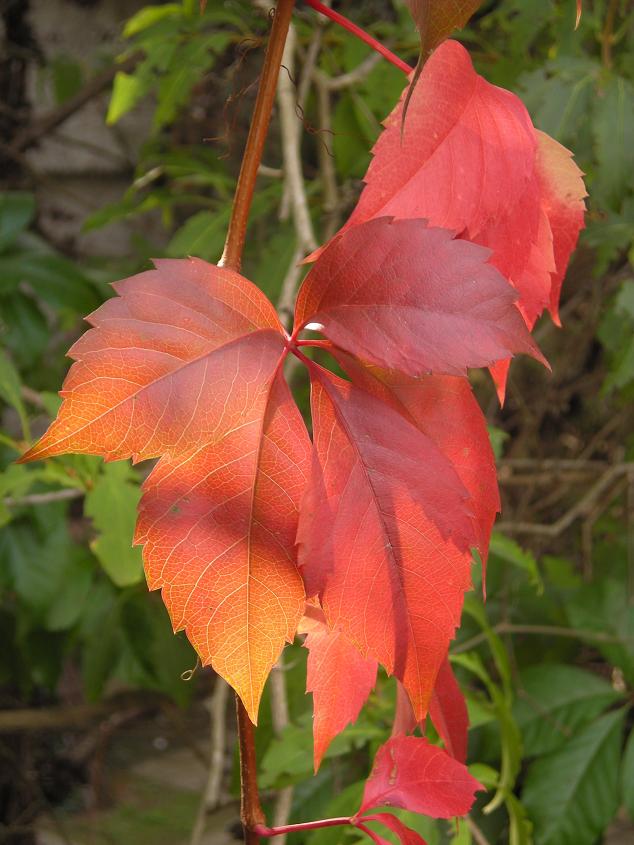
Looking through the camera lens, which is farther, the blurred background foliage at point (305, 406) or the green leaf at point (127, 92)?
the green leaf at point (127, 92)

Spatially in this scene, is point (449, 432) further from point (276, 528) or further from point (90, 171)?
point (90, 171)

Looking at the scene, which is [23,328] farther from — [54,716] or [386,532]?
[386,532]

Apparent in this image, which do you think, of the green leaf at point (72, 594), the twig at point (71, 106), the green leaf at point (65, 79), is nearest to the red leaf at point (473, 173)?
the green leaf at point (72, 594)

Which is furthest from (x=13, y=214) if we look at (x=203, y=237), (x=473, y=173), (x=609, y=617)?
(x=473, y=173)

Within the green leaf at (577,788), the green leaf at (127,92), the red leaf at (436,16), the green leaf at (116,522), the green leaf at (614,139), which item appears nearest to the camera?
the red leaf at (436,16)

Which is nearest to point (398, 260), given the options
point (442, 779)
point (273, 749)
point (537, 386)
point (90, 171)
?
point (442, 779)

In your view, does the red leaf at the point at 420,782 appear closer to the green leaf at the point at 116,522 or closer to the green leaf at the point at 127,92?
the green leaf at the point at 116,522
